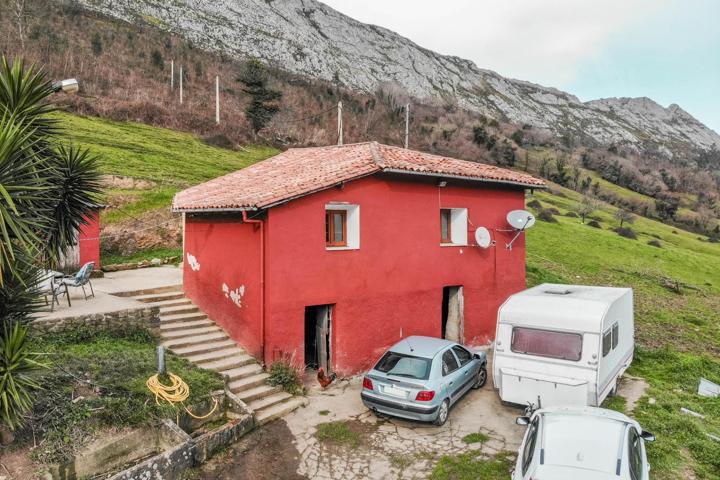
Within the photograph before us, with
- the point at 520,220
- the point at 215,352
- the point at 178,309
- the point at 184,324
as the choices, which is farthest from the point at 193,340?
the point at 520,220

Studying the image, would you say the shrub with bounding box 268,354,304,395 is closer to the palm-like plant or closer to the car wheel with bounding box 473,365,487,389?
the car wheel with bounding box 473,365,487,389

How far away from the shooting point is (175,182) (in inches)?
1082

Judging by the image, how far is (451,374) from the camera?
977 centimetres

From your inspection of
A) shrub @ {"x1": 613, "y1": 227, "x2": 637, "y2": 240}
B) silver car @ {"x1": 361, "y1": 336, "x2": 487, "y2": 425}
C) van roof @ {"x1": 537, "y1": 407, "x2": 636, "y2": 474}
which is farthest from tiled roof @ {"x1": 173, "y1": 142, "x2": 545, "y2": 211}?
shrub @ {"x1": 613, "y1": 227, "x2": 637, "y2": 240}

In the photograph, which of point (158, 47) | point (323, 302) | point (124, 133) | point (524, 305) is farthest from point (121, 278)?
point (158, 47)

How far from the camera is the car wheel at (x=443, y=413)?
9.17m

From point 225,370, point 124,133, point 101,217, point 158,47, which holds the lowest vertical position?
point 225,370

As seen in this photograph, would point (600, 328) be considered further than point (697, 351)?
No

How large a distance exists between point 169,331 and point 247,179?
5483mm

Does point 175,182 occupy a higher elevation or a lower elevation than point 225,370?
higher

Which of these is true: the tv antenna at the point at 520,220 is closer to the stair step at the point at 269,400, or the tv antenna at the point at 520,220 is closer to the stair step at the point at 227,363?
the stair step at the point at 269,400

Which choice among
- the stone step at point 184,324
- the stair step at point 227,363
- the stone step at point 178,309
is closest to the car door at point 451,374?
the stair step at point 227,363

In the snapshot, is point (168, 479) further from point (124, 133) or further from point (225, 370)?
point (124, 133)

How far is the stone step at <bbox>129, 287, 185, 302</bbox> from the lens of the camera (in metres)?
13.7
